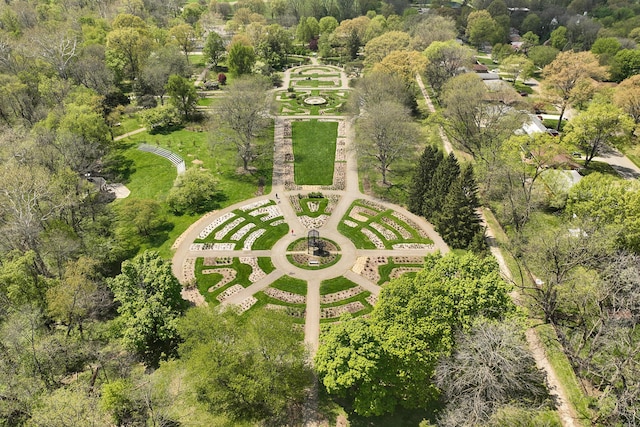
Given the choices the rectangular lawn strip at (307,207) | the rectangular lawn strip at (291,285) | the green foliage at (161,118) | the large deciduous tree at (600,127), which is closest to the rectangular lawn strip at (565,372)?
the rectangular lawn strip at (291,285)

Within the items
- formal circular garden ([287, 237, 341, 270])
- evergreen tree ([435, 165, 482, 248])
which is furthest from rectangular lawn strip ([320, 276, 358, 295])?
evergreen tree ([435, 165, 482, 248])

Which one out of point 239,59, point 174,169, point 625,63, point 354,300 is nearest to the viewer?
point 354,300

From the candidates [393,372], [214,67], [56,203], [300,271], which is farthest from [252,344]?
[214,67]

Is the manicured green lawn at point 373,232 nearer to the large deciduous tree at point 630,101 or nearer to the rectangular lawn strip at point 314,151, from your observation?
the rectangular lawn strip at point 314,151

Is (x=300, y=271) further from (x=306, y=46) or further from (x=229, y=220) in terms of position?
(x=306, y=46)

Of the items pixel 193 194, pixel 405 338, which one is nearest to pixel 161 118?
pixel 193 194

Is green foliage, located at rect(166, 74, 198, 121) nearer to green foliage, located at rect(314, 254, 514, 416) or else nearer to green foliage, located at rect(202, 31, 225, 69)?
green foliage, located at rect(202, 31, 225, 69)

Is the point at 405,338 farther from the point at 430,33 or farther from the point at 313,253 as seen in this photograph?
the point at 430,33
